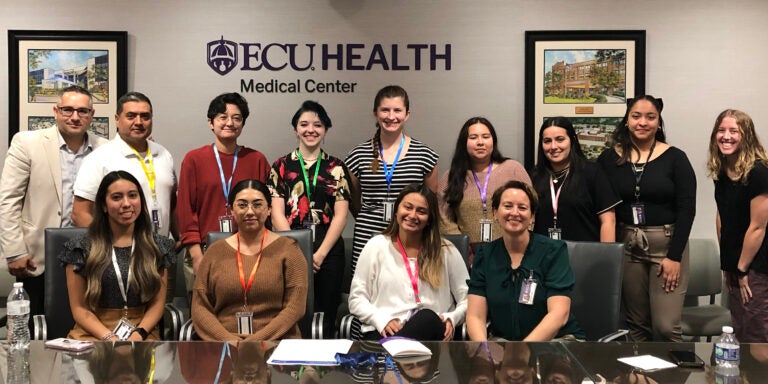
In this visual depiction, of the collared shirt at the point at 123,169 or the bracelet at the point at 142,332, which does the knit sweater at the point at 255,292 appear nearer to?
the bracelet at the point at 142,332

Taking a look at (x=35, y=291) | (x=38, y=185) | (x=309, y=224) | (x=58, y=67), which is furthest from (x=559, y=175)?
(x=58, y=67)

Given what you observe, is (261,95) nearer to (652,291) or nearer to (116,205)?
(116,205)

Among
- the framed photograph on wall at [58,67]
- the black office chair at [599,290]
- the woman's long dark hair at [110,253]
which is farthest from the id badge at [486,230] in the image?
the framed photograph on wall at [58,67]

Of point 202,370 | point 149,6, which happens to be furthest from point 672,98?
point 202,370

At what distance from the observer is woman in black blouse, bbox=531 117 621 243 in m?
4.04

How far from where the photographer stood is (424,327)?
3.34 m

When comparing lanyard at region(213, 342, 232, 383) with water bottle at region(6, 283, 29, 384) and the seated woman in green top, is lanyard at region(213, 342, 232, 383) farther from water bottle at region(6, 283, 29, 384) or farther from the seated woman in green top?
the seated woman in green top

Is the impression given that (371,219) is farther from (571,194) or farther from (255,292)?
(571,194)

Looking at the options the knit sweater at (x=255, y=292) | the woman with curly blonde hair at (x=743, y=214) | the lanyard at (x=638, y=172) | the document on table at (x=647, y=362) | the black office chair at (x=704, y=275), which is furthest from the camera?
the black office chair at (x=704, y=275)

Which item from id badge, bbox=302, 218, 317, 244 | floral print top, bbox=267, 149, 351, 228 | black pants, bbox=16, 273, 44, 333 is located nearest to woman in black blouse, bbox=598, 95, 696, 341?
floral print top, bbox=267, 149, 351, 228

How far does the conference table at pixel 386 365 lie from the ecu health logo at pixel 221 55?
9.40ft

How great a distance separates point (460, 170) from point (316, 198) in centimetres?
83

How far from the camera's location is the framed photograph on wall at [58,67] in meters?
5.08

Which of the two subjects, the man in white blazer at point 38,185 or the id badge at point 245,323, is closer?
the id badge at point 245,323
